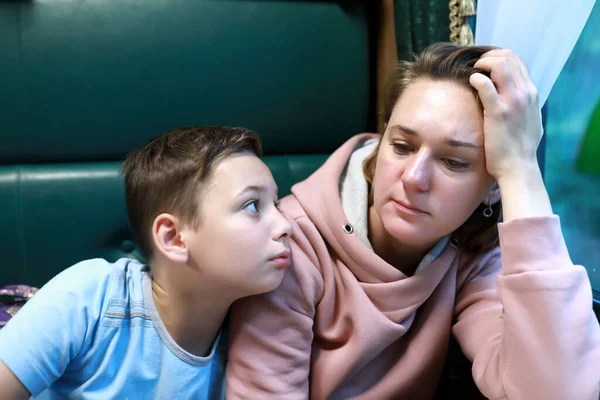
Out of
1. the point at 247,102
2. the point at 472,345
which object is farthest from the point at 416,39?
the point at 472,345

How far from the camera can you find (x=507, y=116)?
0.93m

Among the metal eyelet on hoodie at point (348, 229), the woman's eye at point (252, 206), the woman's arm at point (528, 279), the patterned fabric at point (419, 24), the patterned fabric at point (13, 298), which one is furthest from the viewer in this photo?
the patterned fabric at point (419, 24)

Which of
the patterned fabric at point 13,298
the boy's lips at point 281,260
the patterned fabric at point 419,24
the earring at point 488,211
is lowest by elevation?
the patterned fabric at point 13,298

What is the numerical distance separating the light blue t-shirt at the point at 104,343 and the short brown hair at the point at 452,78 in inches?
19.0

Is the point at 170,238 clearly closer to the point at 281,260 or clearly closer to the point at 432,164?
the point at 281,260

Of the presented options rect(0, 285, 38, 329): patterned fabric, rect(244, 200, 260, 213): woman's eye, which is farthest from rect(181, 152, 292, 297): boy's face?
rect(0, 285, 38, 329): patterned fabric

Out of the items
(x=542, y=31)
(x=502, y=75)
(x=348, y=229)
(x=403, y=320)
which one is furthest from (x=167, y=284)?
(x=542, y=31)

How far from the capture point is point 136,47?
56.8 inches

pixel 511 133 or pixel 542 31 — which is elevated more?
pixel 542 31

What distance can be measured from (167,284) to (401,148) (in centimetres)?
49

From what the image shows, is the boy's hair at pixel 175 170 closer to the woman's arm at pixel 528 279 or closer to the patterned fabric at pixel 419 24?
the woman's arm at pixel 528 279

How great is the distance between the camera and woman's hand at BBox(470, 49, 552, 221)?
93cm

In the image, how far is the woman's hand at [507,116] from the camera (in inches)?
36.7

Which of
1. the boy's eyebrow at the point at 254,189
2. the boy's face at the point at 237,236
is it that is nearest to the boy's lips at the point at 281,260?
the boy's face at the point at 237,236
